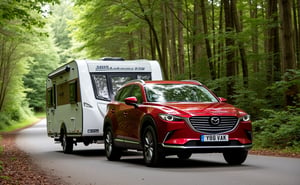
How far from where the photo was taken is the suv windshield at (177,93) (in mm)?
11984

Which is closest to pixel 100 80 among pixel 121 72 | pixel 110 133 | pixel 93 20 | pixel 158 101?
pixel 121 72

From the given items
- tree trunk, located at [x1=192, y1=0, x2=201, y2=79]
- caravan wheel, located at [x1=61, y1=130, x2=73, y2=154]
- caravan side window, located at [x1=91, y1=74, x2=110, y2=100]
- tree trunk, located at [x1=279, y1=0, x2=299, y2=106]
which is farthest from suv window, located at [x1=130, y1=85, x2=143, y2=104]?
tree trunk, located at [x1=192, y1=0, x2=201, y2=79]

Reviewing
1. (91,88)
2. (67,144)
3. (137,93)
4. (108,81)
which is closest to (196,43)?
(67,144)

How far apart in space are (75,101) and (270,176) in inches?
342

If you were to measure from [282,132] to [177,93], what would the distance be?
4.88 meters

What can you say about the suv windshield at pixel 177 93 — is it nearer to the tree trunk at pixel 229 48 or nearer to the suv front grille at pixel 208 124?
the suv front grille at pixel 208 124

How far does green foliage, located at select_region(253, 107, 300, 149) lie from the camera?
51.5ft

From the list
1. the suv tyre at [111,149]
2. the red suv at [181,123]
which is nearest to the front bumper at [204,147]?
the red suv at [181,123]

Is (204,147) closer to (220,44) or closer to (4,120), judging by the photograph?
(220,44)

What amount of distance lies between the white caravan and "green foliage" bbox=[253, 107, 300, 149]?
3.71 meters

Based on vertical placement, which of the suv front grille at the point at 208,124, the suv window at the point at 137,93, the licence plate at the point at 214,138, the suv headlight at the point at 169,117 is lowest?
the licence plate at the point at 214,138

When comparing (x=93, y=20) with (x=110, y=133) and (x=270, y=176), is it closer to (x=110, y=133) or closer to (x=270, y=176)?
(x=110, y=133)

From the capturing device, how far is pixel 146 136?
38.1 ft

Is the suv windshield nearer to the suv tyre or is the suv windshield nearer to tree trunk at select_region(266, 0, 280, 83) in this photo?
the suv tyre
